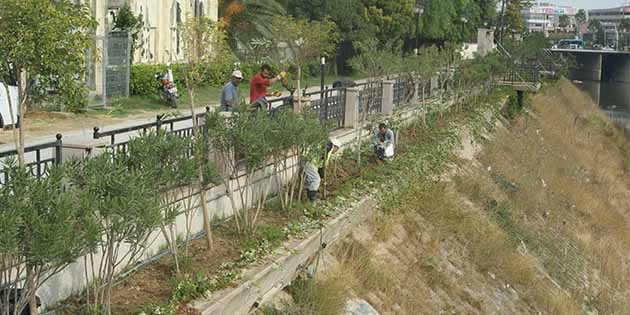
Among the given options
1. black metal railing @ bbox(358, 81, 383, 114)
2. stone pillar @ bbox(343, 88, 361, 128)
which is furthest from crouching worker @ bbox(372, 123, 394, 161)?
black metal railing @ bbox(358, 81, 383, 114)

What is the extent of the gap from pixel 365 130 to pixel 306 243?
325 inches

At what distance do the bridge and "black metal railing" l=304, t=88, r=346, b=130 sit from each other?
88.4 m

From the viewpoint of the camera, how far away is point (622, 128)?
46906mm

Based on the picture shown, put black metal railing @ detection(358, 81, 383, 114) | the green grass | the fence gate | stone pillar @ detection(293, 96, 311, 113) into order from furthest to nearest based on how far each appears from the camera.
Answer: the fence gate
the green grass
black metal railing @ detection(358, 81, 383, 114)
stone pillar @ detection(293, 96, 311, 113)

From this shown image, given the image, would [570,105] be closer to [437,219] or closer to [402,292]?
[437,219]

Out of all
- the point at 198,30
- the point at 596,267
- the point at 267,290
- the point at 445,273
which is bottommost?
the point at 596,267

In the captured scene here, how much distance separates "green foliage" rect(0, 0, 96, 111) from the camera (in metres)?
7.36

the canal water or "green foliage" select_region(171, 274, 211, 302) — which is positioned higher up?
"green foliage" select_region(171, 274, 211, 302)

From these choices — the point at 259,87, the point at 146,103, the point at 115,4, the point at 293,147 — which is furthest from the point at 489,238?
the point at 115,4

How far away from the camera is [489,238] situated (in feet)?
52.4

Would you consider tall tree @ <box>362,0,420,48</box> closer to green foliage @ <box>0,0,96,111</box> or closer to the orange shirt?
the orange shirt

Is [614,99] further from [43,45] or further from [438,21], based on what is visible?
[43,45]

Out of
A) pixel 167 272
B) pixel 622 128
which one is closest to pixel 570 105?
pixel 622 128

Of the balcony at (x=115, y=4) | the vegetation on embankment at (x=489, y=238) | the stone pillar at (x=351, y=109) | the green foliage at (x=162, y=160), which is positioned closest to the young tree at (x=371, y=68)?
the stone pillar at (x=351, y=109)
